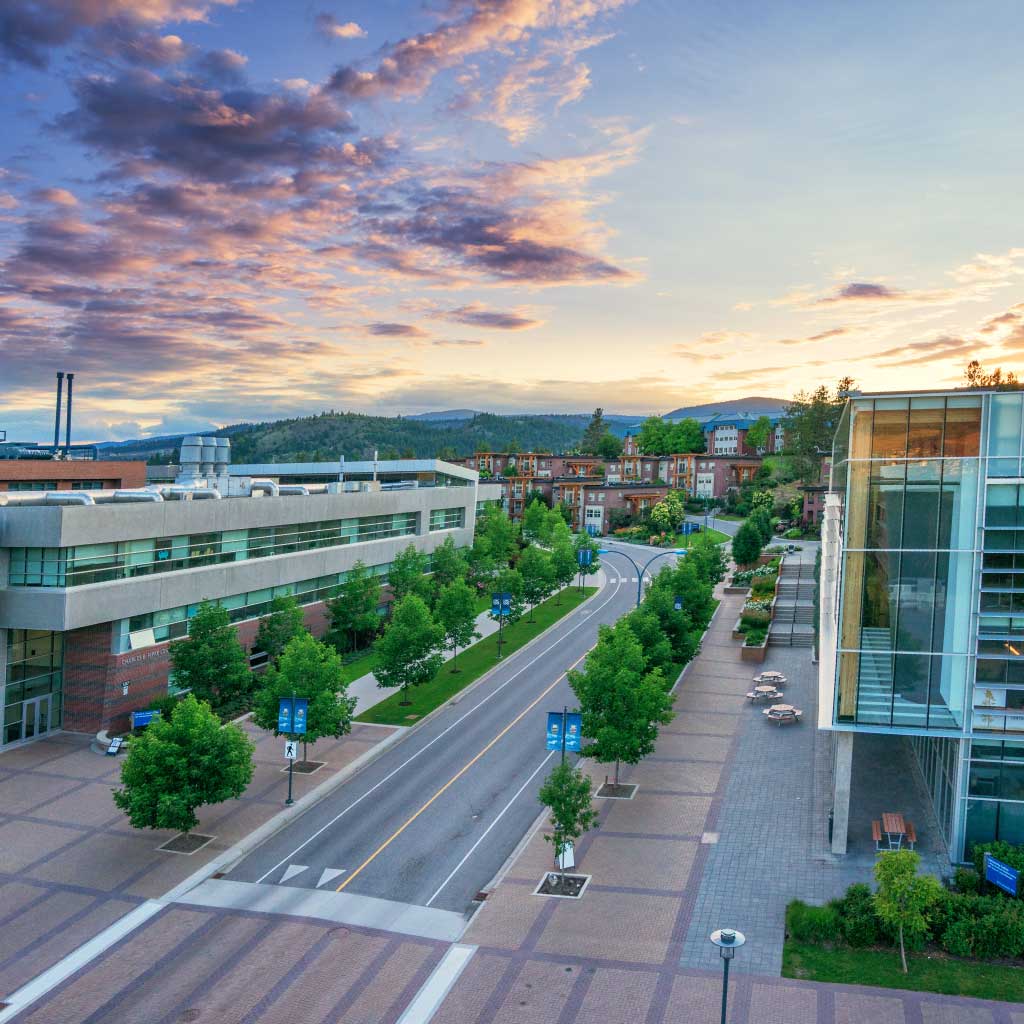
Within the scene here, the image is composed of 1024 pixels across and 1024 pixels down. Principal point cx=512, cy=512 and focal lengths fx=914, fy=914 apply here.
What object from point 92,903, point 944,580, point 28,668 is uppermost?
point 944,580

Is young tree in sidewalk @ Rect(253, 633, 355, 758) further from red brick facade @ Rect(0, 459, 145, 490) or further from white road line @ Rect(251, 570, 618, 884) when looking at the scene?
red brick facade @ Rect(0, 459, 145, 490)

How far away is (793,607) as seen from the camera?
6844 centimetres

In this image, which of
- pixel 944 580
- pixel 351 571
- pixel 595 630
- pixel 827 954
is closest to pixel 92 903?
pixel 827 954

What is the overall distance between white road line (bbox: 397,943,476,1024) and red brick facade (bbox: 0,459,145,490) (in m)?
55.5

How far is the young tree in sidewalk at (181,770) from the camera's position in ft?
94.7

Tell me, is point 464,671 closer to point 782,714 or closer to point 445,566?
point 445,566

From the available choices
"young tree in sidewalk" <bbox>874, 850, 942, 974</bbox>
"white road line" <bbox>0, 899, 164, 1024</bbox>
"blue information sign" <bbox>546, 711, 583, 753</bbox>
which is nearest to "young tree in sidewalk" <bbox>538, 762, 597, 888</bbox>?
"blue information sign" <bbox>546, 711, 583, 753</bbox>

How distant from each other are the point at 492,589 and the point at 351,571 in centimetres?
1337

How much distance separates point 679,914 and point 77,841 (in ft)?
64.8

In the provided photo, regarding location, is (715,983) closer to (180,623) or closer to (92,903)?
(92,903)

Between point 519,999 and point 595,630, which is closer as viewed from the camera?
point 519,999

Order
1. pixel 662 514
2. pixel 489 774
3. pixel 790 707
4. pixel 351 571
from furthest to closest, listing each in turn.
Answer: pixel 662 514
pixel 351 571
pixel 790 707
pixel 489 774

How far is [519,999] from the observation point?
70.3 ft

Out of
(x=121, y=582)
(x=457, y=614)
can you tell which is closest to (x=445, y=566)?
(x=457, y=614)
